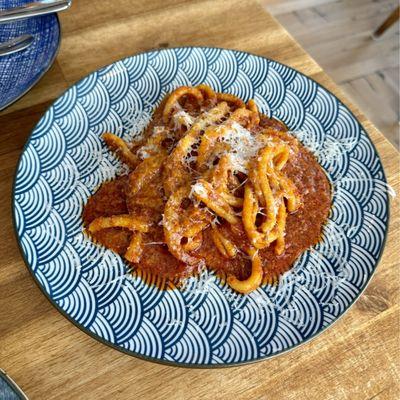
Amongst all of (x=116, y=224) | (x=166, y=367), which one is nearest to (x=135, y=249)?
(x=116, y=224)

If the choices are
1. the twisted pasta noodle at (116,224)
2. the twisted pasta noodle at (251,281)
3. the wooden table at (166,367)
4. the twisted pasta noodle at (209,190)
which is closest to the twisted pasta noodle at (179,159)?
the twisted pasta noodle at (209,190)

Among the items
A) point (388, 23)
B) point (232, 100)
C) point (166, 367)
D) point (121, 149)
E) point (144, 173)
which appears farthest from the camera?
point (388, 23)

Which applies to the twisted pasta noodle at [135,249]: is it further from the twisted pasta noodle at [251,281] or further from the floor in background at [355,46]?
the floor in background at [355,46]

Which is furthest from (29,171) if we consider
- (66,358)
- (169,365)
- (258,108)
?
(258,108)

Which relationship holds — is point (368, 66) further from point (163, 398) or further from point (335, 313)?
point (163, 398)

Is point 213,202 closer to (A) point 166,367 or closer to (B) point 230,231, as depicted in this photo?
(B) point 230,231
